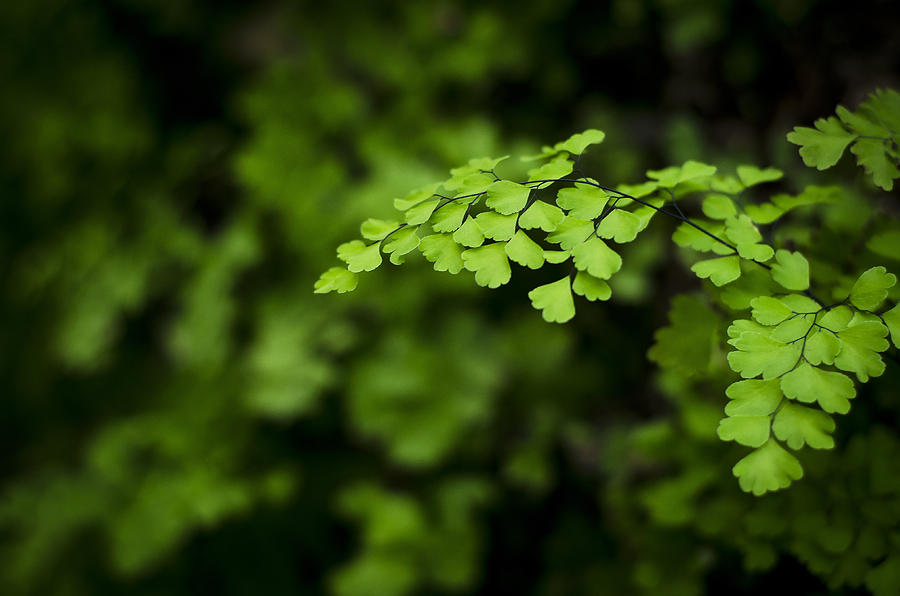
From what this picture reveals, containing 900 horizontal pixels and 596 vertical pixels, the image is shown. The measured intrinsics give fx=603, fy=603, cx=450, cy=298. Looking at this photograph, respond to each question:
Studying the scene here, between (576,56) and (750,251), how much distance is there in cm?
112

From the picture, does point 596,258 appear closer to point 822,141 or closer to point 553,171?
point 553,171

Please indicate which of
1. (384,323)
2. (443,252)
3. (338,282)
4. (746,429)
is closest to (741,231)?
(746,429)

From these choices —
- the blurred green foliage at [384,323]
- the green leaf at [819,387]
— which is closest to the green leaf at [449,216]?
the green leaf at [819,387]

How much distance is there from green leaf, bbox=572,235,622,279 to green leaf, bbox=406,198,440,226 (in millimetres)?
154

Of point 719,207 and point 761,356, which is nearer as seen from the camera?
point 761,356

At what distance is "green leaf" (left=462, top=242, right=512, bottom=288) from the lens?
602mm

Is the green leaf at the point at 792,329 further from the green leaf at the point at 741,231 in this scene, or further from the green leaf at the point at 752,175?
the green leaf at the point at 752,175

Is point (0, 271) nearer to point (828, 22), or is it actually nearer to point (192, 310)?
point (192, 310)

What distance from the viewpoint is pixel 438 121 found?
1.54 metres

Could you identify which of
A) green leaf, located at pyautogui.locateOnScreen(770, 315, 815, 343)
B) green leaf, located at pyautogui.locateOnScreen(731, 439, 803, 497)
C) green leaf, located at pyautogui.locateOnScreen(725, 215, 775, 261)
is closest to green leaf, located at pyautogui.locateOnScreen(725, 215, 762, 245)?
green leaf, located at pyautogui.locateOnScreen(725, 215, 775, 261)

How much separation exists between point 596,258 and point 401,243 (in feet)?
0.66

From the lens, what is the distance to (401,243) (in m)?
0.63

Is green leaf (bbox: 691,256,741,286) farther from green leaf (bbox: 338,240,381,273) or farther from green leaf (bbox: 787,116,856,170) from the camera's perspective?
green leaf (bbox: 338,240,381,273)

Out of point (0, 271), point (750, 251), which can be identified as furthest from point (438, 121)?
point (0, 271)
